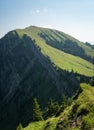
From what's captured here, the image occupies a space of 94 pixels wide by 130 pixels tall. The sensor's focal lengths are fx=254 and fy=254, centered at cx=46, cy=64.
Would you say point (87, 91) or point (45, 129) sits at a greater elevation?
point (87, 91)

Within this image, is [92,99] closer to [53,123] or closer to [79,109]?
[79,109]

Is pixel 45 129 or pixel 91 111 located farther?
pixel 45 129

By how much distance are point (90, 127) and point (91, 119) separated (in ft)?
4.12

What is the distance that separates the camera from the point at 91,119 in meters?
28.9

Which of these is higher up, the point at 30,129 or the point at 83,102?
the point at 83,102

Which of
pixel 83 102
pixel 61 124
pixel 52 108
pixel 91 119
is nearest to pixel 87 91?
pixel 83 102

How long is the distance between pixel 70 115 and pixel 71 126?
2831mm

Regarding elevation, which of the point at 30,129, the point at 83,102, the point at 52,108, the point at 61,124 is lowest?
the point at 52,108

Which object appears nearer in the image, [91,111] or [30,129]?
[91,111]

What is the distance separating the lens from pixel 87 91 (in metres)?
38.2

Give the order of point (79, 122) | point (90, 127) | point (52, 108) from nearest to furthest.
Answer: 1. point (90, 127)
2. point (79, 122)
3. point (52, 108)

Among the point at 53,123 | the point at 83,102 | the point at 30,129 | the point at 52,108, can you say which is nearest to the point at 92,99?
the point at 83,102

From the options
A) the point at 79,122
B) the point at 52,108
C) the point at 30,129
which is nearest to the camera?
the point at 79,122

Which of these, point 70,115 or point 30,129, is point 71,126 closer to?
point 70,115
